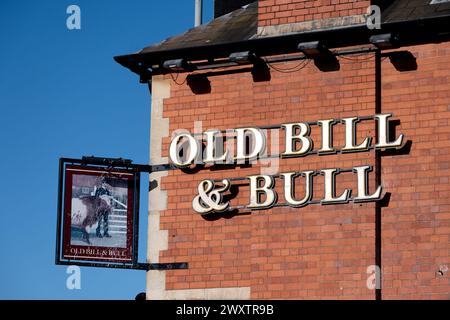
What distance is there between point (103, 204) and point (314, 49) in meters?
5.91

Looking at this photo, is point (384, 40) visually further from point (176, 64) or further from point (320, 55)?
point (176, 64)

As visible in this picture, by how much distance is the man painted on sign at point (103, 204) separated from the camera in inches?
1362

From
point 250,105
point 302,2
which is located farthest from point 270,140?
point 302,2

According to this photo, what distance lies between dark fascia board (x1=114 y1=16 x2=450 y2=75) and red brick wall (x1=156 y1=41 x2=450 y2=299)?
332mm

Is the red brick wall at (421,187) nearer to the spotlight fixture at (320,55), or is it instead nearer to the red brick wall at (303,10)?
the spotlight fixture at (320,55)

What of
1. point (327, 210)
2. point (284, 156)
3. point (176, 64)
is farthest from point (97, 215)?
point (327, 210)

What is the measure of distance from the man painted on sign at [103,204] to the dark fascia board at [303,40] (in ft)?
10.3

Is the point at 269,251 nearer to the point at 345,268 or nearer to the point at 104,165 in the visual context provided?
the point at 345,268

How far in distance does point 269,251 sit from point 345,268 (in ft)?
6.07

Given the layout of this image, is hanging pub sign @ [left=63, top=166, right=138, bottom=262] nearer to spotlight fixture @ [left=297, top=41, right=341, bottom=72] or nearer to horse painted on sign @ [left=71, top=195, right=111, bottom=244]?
horse painted on sign @ [left=71, top=195, right=111, bottom=244]

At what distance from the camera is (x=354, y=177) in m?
Result: 33.0

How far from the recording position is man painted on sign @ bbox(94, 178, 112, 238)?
113ft

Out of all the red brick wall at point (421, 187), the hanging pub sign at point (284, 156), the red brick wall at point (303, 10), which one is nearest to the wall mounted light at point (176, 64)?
the hanging pub sign at point (284, 156)

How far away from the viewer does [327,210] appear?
109 feet
